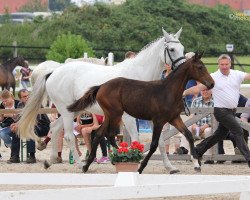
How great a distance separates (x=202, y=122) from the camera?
1520 cm

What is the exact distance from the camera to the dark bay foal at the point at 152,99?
1291 cm

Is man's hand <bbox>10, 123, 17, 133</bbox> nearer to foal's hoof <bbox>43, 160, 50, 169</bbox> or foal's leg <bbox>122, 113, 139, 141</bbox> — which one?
foal's hoof <bbox>43, 160, 50, 169</bbox>

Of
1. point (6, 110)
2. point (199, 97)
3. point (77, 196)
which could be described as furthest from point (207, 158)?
point (77, 196)

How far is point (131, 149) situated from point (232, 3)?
54219 millimetres

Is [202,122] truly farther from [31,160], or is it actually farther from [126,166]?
[126,166]

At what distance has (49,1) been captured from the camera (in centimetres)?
10025

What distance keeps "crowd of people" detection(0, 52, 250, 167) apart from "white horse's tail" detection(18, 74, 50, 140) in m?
0.57

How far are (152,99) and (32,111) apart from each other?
2390 millimetres

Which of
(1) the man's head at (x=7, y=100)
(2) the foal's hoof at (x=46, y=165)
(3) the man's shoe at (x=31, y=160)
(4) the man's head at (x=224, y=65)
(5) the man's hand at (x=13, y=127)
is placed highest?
(4) the man's head at (x=224, y=65)

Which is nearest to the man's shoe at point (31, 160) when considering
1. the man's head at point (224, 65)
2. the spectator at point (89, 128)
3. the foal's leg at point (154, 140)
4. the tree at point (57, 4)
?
the spectator at point (89, 128)

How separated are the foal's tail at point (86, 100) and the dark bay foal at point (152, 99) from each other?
9 centimetres

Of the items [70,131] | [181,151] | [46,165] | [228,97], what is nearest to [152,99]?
[228,97]

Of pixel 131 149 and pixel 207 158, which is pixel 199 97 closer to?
pixel 207 158

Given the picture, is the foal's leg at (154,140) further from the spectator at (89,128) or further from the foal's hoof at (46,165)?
the spectator at (89,128)
